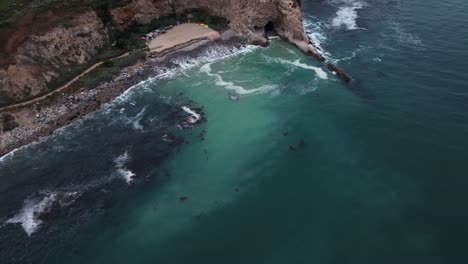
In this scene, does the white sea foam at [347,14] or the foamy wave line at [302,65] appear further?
the white sea foam at [347,14]

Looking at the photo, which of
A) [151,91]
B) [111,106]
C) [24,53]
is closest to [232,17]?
[151,91]

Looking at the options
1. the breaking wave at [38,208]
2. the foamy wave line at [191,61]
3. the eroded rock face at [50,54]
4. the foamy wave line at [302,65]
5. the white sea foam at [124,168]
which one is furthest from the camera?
the foamy wave line at [302,65]

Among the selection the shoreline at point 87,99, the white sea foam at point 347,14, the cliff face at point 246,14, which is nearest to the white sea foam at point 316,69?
the cliff face at point 246,14

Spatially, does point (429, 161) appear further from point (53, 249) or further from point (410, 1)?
point (410, 1)

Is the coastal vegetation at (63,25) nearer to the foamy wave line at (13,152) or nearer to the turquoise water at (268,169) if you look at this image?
the foamy wave line at (13,152)

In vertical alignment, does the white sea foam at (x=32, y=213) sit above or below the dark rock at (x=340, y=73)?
below

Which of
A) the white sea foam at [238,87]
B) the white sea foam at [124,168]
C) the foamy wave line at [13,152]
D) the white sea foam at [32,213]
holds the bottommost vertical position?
the white sea foam at [32,213]

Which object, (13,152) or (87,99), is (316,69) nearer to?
(87,99)
